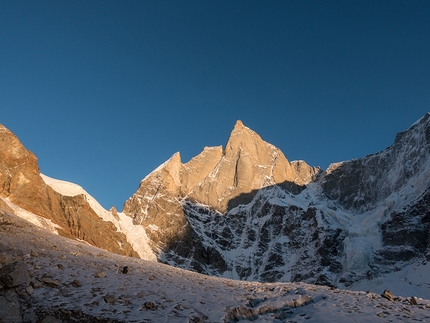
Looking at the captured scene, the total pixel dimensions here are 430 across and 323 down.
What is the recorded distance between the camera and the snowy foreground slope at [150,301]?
1434cm

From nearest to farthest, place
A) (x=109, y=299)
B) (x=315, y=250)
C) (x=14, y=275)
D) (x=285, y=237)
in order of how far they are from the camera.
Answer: (x=14, y=275) → (x=109, y=299) → (x=315, y=250) → (x=285, y=237)

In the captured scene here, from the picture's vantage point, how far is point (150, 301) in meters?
16.5

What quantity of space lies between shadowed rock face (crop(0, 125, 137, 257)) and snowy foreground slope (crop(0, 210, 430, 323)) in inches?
2169

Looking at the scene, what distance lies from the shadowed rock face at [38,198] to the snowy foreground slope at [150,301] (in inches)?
2169

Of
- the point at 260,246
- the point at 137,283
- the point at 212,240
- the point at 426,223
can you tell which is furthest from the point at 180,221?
the point at 137,283

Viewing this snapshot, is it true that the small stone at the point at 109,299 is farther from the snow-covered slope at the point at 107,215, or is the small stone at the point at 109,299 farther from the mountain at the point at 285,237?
the snow-covered slope at the point at 107,215

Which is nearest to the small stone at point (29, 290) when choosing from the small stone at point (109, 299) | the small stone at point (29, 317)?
the small stone at point (29, 317)

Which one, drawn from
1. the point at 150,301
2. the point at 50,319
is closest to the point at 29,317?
the point at 50,319

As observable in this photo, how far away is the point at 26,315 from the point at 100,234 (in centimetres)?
9239

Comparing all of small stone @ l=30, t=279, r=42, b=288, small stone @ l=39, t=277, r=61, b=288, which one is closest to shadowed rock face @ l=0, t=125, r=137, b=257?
small stone @ l=39, t=277, r=61, b=288

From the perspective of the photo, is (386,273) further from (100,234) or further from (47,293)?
(47,293)

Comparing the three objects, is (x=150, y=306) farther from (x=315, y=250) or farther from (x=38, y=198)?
(x=315, y=250)

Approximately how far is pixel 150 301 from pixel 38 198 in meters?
73.7

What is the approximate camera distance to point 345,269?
151125 millimetres
